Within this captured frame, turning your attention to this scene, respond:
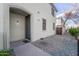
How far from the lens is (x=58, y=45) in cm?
404

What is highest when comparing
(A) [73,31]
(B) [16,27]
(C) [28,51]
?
(B) [16,27]

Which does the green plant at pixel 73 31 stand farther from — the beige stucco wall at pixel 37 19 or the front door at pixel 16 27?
the front door at pixel 16 27

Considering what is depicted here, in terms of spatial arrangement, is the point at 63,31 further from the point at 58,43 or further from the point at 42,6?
the point at 42,6

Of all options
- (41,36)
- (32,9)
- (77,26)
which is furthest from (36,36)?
(77,26)

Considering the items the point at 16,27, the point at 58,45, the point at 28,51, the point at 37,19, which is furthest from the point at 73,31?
the point at 16,27

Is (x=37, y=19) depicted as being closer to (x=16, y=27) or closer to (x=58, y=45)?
(x=16, y=27)

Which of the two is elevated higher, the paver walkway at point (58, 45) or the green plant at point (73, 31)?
the green plant at point (73, 31)

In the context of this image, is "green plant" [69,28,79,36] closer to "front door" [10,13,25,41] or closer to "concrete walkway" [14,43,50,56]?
"concrete walkway" [14,43,50,56]

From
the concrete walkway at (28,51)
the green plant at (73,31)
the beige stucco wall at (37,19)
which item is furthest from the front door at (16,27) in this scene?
the green plant at (73,31)

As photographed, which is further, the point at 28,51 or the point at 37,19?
the point at 37,19

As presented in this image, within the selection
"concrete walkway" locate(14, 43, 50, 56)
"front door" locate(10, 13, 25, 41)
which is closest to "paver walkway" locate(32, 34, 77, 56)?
"concrete walkway" locate(14, 43, 50, 56)

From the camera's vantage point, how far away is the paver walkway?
3952 millimetres

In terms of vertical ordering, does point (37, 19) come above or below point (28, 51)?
above

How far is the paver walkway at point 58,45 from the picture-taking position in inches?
156
